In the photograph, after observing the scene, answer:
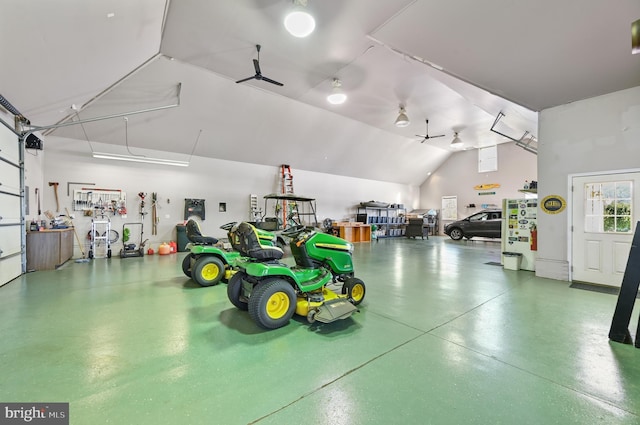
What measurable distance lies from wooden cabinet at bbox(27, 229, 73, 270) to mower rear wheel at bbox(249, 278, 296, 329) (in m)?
5.49

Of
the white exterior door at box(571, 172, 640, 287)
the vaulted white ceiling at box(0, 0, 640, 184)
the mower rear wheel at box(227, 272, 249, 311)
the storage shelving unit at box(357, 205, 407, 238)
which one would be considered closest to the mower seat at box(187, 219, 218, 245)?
the mower rear wheel at box(227, 272, 249, 311)

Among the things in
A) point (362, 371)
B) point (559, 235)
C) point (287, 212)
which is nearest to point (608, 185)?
point (559, 235)

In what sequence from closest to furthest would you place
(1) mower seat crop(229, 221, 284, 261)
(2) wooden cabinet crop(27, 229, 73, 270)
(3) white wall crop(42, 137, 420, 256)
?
1. (1) mower seat crop(229, 221, 284, 261)
2. (2) wooden cabinet crop(27, 229, 73, 270)
3. (3) white wall crop(42, 137, 420, 256)

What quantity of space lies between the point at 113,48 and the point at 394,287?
5.86 meters

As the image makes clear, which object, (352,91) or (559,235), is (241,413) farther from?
(352,91)

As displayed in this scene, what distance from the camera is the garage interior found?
1706 millimetres

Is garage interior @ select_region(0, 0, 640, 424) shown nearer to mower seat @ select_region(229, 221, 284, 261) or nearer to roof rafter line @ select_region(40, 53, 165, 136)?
roof rafter line @ select_region(40, 53, 165, 136)

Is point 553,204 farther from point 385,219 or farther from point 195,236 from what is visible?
point 385,219

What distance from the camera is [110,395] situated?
1642 mm

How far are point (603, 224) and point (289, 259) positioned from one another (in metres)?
6.07

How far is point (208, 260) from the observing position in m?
4.27

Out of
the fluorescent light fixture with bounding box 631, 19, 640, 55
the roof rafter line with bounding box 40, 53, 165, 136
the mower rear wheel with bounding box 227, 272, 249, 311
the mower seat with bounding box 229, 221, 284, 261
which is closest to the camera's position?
the fluorescent light fixture with bounding box 631, 19, 640, 55

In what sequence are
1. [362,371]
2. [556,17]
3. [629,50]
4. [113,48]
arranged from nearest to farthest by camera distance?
1. [362,371]
2. [556,17]
3. [629,50]
4. [113,48]

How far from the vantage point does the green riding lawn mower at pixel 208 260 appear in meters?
4.16
